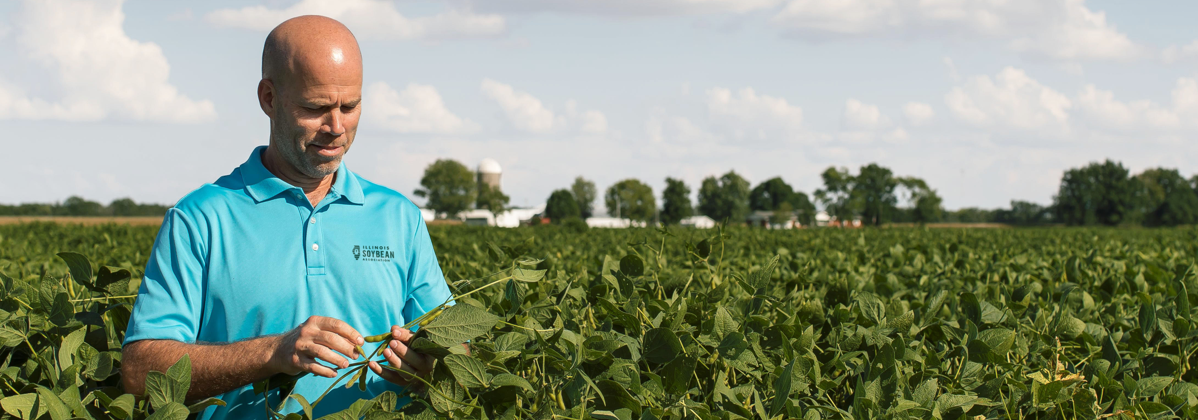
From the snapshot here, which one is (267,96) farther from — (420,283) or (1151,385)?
(1151,385)

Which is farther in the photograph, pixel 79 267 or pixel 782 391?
pixel 79 267

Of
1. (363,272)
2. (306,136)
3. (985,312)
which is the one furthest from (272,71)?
(985,312)

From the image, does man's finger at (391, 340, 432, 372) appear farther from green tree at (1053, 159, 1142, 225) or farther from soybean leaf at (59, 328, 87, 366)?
green tree at (1053, 159, 1142, 225)

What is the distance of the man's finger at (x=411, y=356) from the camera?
4.83 ft

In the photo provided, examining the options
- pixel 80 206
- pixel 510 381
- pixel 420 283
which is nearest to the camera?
pixel 510 381

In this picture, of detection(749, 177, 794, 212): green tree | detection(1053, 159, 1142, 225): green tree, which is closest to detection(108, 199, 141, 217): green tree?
detection(749, 177, 794, 212): green tree

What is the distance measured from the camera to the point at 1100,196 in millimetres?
83812

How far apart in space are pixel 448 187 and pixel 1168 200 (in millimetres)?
86322

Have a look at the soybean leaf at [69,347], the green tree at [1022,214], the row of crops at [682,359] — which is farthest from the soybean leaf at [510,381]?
the green tree at [1022,214]

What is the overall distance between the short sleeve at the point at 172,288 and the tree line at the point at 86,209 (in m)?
86.2

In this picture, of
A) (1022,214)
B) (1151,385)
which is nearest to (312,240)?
(1151,385)

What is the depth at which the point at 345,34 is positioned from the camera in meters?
1.89

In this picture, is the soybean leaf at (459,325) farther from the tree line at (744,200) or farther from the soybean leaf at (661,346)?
the tree line at (744,200)

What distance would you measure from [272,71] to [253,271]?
50cm
